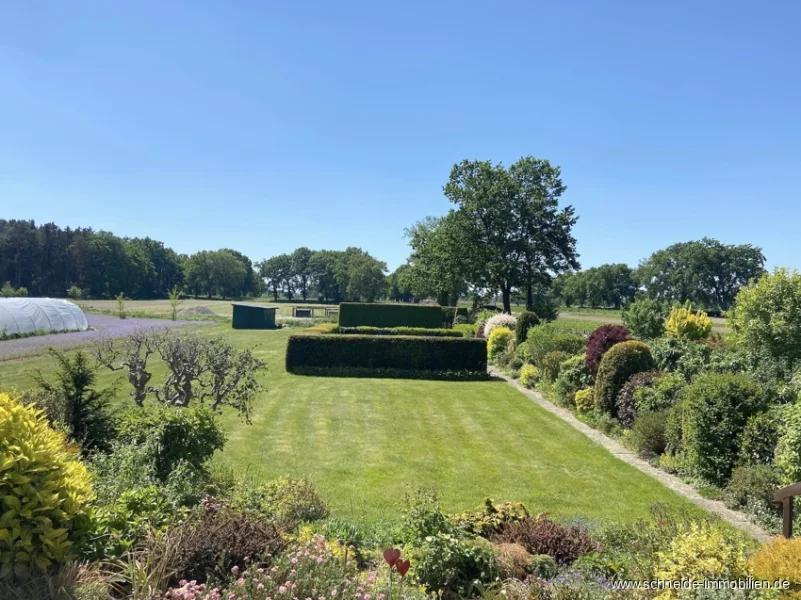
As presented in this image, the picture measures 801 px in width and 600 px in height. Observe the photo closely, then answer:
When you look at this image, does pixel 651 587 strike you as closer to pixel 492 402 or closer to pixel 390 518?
pixel 390 518

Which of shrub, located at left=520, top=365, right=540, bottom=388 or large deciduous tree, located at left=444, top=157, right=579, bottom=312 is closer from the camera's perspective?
shrub, located at left=520, top=365, right=540, bottom=388

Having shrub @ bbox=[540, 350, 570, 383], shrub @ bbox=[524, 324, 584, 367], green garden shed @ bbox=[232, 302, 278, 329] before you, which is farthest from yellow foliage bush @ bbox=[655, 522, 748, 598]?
green garden shed @ bbox=[232, 302, 278, 329]

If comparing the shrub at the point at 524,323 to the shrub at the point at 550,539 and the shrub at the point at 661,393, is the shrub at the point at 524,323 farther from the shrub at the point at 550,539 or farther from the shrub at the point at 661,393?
the shrub at the point at 550,539

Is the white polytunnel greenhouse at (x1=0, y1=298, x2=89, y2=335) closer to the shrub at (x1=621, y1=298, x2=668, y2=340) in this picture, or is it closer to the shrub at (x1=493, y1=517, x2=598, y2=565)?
the shrub at (x1=493, y1=517, x2=598, y2=565)

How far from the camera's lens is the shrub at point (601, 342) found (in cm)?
1284

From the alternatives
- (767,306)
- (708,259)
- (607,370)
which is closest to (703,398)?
(607,370)

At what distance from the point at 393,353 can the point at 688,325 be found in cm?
1044

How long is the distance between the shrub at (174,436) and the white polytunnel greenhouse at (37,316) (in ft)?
81.4

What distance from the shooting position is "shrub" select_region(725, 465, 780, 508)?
630 centimetres

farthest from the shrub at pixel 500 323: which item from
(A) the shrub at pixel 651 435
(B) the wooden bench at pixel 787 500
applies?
(B) the wooden bench at pixel 787 500

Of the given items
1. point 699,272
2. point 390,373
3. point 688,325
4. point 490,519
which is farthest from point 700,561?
point 699,272

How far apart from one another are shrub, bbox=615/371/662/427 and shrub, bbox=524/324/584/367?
16.8ft

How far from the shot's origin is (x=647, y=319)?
20.2 meters

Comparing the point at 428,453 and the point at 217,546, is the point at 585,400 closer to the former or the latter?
the point at 428,453
